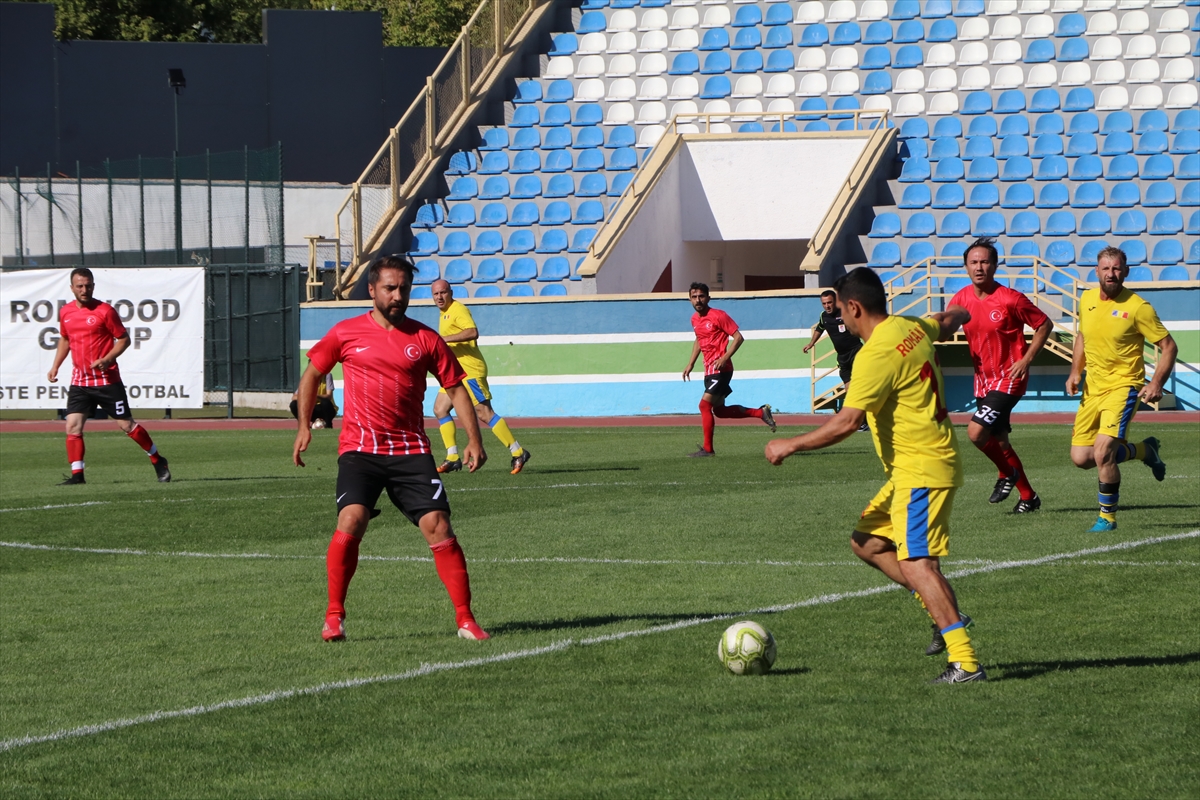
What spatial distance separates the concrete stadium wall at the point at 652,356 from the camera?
1061 inches

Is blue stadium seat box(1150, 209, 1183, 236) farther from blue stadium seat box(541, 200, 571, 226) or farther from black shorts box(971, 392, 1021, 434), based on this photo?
black shorts box(971, 392, 1021, 434)

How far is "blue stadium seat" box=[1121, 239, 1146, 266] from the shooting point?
97.7 feet

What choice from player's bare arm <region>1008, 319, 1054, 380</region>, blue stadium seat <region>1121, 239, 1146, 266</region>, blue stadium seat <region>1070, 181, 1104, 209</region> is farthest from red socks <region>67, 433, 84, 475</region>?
blue stadium seat <region>1070, 181, 1104, 209</region>

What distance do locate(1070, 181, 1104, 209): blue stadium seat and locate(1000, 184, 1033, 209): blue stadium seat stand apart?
814 mm

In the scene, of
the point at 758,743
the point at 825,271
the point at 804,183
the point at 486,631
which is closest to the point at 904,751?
the point at 758,743

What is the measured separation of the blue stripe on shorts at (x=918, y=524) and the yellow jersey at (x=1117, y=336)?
18.9 ft

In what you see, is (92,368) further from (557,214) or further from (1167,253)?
(1167,253)

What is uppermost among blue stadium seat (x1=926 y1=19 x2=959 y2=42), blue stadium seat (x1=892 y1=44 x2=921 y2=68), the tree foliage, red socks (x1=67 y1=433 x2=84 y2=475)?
the tree foliage

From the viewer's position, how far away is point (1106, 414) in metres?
11.6

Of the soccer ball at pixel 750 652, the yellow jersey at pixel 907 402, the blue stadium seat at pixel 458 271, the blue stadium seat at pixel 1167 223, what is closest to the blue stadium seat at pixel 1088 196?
the blue stadium seat at pixel 1167 223

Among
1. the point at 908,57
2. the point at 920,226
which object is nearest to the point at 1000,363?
the point at 920,226

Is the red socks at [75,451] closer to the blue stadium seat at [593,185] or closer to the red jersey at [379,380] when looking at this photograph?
the red jersey at [379,380]

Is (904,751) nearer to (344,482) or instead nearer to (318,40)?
(344,482)

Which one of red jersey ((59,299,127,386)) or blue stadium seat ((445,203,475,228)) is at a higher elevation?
blue stadium seat ((445,203,475,228))
